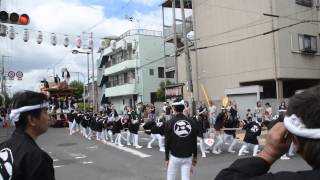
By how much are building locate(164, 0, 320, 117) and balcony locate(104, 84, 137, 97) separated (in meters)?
18.0

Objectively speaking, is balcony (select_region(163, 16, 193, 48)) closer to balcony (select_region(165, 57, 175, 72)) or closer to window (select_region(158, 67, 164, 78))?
balcony (select_region(165, 57, 175, 72))

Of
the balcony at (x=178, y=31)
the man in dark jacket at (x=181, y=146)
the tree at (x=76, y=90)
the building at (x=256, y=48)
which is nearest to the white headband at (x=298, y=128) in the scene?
the man in dark jacket at (x=181, y=146)

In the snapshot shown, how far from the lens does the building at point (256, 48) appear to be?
2748cm

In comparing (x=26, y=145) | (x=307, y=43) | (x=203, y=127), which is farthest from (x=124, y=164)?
(x=307, y=43)

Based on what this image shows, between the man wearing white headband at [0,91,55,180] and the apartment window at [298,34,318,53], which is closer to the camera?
the man wearing white headband at [0,91,55,180]

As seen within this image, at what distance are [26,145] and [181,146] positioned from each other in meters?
4.47

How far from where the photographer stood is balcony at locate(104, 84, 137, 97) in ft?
168

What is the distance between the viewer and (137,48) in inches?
1948

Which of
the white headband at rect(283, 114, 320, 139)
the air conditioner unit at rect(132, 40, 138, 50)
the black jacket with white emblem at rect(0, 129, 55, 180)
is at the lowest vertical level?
the black jacket with white emblem at rect(0, 129, 55, 180)

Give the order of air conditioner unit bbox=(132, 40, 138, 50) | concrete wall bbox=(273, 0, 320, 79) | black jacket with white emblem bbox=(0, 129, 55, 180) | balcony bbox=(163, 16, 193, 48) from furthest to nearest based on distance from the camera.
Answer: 1. air conditioner unit bbox=(132, 40, 138, 50)
2. balcony bbox=(163, 16, 193, 48)
3. concrete wall bbox=(273, 0, 320, 79)
4. black jacket with white emblem bbox=(0, 129, 55, 180)

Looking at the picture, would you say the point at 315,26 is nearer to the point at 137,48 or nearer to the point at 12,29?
the point at 12,29

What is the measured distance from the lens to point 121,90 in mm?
54406

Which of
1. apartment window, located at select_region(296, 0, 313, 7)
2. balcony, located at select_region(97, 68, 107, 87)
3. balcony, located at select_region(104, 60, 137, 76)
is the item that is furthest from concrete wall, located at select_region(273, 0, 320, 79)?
balcony, located at select_region(97, 68, 107, 87)

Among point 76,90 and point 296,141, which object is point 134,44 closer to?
point 76,90
